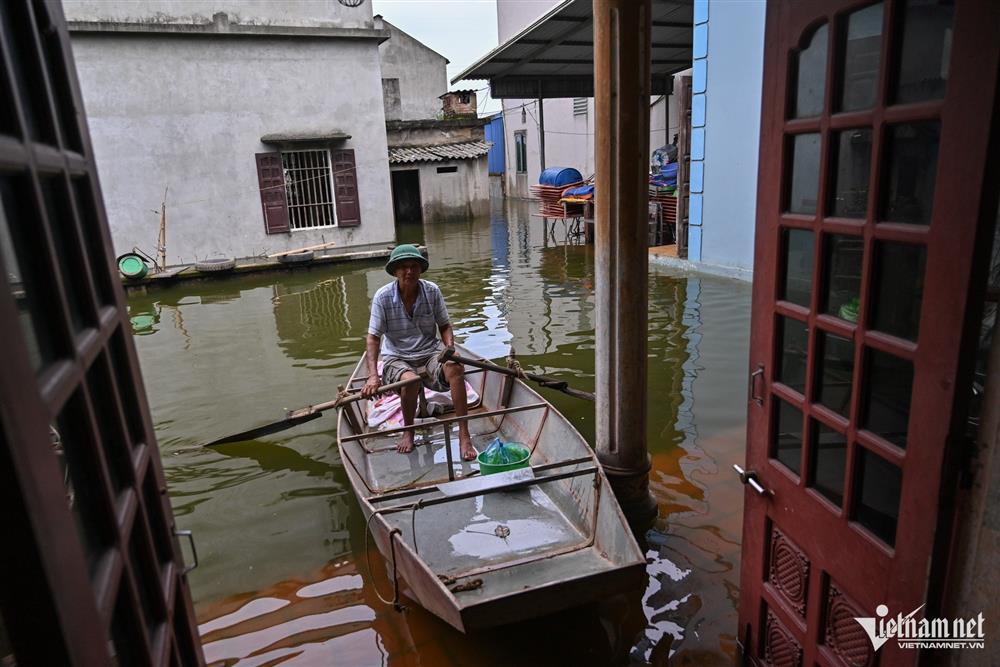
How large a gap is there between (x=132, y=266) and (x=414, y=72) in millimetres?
19538

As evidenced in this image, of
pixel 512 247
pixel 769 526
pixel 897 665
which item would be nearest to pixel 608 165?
pixel 769 526

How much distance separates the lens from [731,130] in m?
11.1

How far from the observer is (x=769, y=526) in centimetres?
283

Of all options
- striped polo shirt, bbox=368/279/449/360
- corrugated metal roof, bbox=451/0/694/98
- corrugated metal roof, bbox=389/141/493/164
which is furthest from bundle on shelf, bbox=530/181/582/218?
striped polo shirt, bbox=368/279/449/360

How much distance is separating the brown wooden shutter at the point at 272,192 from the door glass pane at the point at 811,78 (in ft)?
51.0

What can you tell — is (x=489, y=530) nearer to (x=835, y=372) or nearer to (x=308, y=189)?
(x=835, y=372)

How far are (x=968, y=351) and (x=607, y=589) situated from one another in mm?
2047

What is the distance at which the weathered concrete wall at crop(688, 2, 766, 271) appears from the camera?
10492mm

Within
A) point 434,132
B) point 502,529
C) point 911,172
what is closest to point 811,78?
point 911,172

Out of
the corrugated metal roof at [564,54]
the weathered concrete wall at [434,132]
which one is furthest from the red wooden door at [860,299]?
the weathered concrete wall at [434,132]

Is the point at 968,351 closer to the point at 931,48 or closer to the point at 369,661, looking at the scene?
the point at 931,48

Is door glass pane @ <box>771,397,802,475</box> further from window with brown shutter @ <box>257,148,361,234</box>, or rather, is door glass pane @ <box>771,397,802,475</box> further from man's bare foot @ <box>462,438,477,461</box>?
window with brown shutter @ <box>257,148,361,234</box>

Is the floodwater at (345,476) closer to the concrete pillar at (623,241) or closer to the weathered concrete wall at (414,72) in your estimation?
the concrete pillar at (623,241)

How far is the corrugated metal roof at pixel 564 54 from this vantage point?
1256cm
